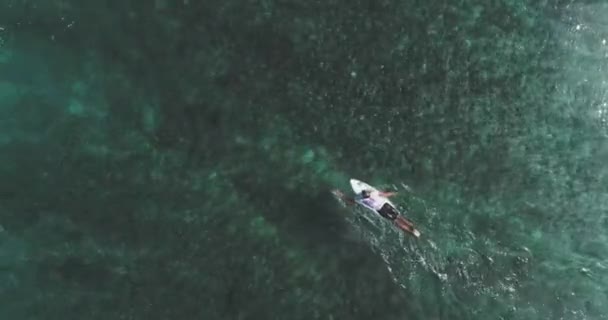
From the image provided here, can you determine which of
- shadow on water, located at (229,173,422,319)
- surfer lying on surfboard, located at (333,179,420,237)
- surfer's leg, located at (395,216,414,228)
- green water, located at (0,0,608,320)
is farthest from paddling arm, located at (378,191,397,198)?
shadow on water, located at (229,173,422,319)

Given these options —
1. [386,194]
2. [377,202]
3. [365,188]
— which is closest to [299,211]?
[365,188]

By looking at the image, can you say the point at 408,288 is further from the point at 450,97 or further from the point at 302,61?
the point at 302,61

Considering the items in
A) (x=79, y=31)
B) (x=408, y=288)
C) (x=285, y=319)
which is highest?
(x=79, y=31)

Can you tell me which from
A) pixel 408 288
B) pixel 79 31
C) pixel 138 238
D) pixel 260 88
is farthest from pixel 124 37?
pixel 408 288

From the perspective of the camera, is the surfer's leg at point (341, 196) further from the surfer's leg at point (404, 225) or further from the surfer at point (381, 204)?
the surfer's leg at point (404, 225)

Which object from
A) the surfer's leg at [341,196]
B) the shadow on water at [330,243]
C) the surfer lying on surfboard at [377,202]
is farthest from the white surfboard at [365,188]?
the shadow on water at [330,243]

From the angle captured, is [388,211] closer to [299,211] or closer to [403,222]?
[403,222]
